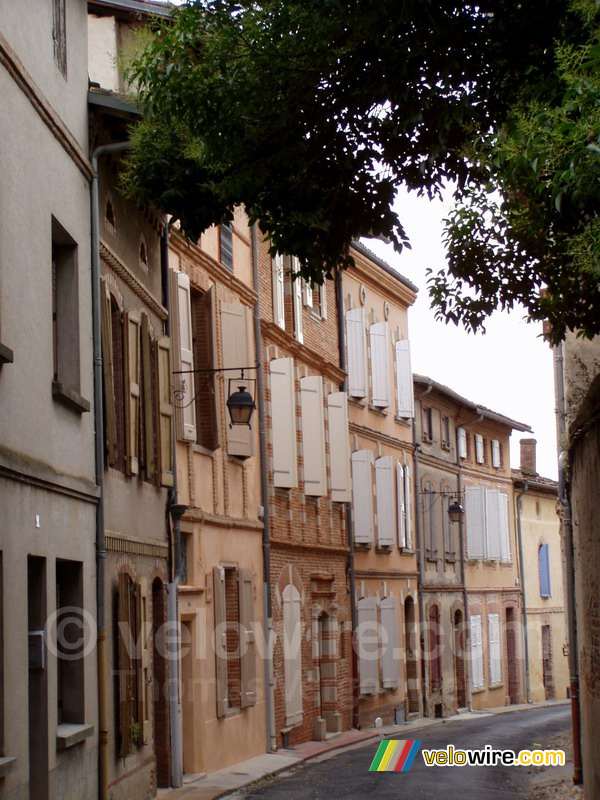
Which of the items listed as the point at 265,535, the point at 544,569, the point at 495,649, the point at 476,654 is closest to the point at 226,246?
Result: the point at 265,535

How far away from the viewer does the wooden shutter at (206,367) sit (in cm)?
1850

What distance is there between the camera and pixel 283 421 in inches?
878

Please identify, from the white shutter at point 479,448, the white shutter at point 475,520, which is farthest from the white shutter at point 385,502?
the white shutter at point 479,448

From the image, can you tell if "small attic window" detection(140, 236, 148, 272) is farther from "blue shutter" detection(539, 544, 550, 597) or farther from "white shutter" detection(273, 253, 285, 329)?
"blue shutter" detection(539, 544, 550, 597)

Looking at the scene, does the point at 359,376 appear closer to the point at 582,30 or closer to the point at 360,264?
the point at 360,264

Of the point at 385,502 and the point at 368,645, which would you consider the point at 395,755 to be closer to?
the point at 368,645

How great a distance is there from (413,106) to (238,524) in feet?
34.6

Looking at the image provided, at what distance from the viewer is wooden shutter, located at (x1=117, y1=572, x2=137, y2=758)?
44.6 feet

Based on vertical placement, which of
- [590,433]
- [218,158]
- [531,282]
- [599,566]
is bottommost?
[599,566]

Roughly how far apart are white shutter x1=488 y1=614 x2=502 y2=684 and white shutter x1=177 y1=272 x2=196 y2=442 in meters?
22.6

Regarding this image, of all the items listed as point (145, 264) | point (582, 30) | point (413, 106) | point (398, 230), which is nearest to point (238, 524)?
point (145, 264)

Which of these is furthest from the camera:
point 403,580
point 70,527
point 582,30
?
point 403,580

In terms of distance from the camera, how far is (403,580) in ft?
102

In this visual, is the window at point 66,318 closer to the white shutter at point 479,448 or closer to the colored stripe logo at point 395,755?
the colored stripe logo at point 395,755
